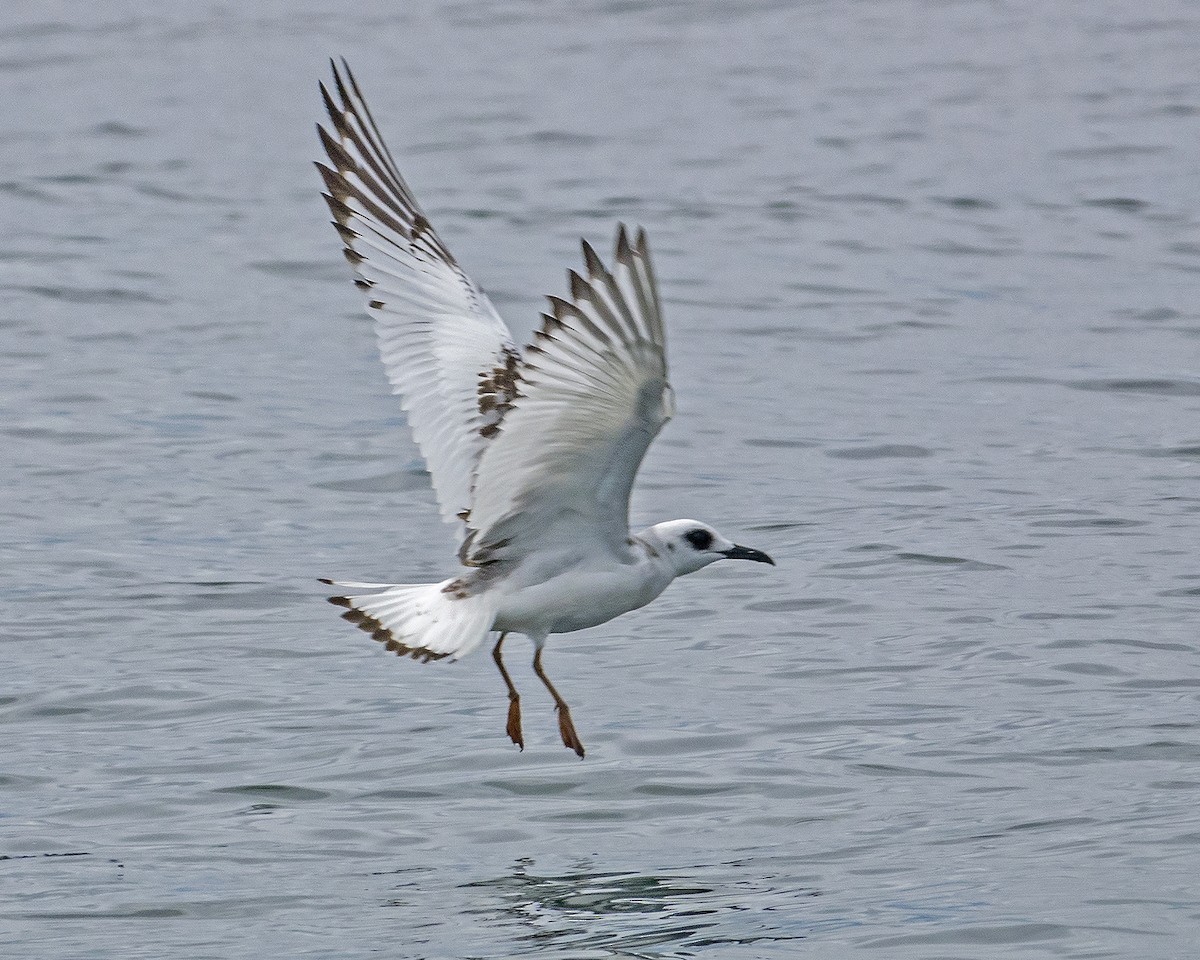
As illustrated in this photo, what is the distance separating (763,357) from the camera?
583 inches

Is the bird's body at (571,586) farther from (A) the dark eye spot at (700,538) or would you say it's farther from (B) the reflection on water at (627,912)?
(B) the reflection on water at (627,912)

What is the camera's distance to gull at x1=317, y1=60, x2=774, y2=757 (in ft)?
22.6

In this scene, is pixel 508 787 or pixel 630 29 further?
pixel 630 29

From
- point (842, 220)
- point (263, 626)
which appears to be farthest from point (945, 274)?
point (263, 626)

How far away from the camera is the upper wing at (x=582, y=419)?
22.2 feet

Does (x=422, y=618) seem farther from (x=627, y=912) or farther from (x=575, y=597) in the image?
(x=627, y=912)

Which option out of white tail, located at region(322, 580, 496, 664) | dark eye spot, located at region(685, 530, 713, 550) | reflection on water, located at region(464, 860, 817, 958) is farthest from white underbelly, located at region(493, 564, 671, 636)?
reflection on water, located at region(464, 860, 817, 958)

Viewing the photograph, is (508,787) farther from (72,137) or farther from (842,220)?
(72,137)

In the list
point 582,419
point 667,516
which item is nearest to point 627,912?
point 582,419

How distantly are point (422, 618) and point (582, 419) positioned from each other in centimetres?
110

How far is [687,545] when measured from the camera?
8414 millimetres

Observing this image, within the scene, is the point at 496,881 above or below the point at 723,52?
below

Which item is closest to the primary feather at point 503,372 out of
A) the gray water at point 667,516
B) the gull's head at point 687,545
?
the gull's head at point 687,545

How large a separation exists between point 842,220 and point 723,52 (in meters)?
6.81
